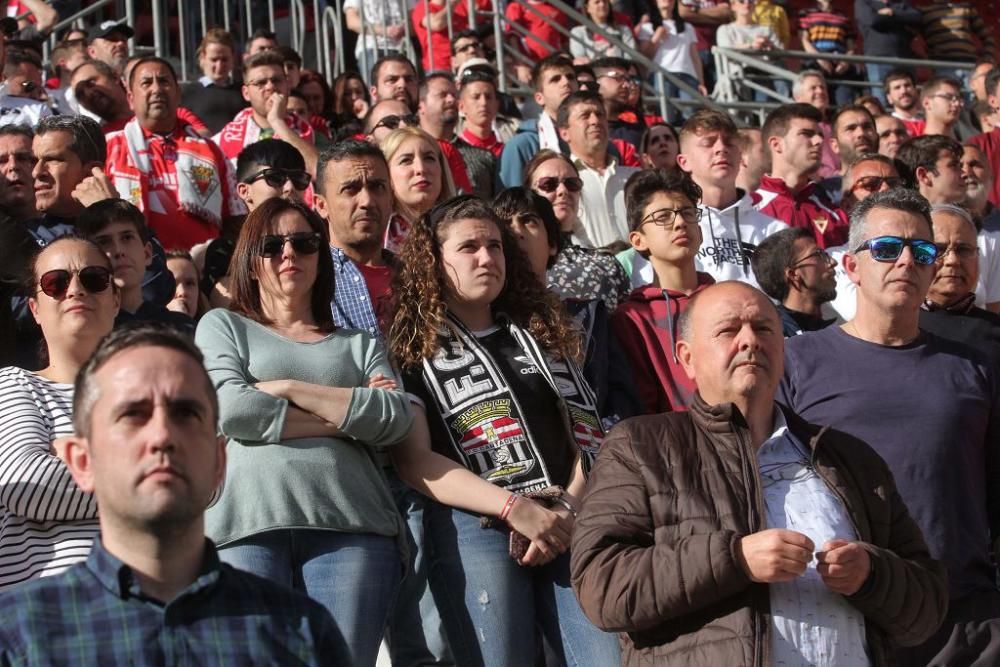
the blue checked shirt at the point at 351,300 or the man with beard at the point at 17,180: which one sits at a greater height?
the man with beard at the point at 17,180

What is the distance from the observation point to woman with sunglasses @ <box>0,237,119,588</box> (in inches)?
170

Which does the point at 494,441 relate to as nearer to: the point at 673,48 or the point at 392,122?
the point at 392,122

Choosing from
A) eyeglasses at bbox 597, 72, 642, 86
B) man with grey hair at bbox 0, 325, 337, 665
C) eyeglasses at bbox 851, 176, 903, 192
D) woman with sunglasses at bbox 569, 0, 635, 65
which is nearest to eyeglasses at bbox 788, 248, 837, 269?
eyeglasses at bbox 851, 176, 903, 192

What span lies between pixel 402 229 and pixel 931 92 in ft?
20.8

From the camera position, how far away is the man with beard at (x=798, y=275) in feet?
23.4

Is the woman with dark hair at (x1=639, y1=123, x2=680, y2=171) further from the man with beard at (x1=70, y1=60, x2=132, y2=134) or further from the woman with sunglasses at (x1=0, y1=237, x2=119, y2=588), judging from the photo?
the woman with sunglasses at (x1=0, y1=237, x2=119, y2=588)

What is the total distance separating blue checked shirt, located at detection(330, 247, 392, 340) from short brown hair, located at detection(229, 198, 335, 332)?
32 centimetres

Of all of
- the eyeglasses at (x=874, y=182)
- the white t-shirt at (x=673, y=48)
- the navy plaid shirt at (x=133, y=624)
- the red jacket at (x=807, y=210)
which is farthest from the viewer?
the white t-shirt at (x=673, y=48)

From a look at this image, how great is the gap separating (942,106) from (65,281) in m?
8.47

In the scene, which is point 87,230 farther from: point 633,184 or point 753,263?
point 753,263

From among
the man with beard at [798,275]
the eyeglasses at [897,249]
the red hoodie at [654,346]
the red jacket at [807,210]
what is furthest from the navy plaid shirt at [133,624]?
the red jacket at [807,210]

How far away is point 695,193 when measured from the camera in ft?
22.4

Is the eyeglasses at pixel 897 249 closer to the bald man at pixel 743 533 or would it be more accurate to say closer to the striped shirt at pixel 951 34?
the bald man at pixel 743 533

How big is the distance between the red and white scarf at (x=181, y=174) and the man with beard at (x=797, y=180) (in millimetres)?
3034
